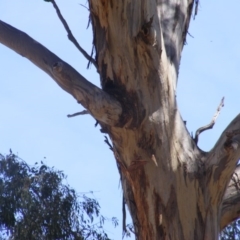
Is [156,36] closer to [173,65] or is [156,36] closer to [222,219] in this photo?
[173,65]

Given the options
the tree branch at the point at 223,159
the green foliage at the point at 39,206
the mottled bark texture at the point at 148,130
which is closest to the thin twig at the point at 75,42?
the mottled bark texture at the point at 148,130

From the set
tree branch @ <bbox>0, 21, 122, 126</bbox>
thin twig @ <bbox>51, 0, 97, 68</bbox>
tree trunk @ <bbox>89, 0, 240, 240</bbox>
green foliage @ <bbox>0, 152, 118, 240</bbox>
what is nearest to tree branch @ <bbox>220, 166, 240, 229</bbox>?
tree trunk @ <bbox>89, 0, 240, 240</bbox>

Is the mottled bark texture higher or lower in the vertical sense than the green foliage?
lower

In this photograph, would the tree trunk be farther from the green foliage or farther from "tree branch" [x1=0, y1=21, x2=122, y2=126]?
the green foliage

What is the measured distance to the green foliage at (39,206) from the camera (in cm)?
744

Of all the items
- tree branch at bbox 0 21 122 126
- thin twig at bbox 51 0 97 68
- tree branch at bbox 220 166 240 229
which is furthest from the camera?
thin twig at bbox 51 0 97 68

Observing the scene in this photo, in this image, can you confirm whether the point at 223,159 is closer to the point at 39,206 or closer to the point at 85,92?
the point at 85,92

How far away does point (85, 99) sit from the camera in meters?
2.62

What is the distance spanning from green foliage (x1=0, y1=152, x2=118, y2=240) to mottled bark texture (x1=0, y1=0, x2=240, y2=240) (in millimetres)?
4766

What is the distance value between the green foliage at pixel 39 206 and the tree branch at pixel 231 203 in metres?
4.78

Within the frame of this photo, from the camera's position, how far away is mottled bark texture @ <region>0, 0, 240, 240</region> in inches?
104

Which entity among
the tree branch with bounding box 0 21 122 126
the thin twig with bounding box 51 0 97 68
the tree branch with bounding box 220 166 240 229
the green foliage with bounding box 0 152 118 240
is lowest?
the tree branch with bounding box 220 166 240 229

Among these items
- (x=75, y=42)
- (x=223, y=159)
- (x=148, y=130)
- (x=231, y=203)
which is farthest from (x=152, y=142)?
(x=75, y=42)

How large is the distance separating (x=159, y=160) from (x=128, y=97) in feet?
0.99
